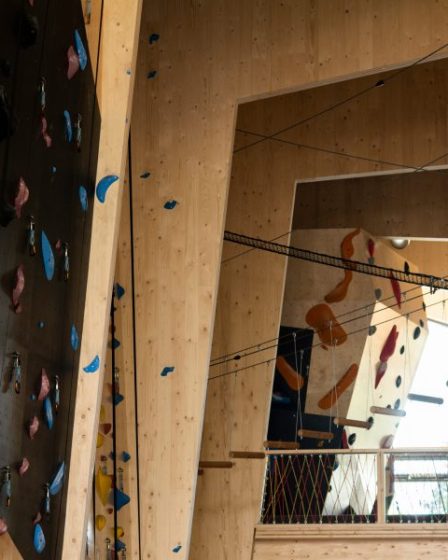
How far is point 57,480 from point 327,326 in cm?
768

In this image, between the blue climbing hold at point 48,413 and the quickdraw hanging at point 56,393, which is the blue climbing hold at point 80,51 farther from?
the blue climbing hold at point 48,413

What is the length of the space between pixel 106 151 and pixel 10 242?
1687 millimetres

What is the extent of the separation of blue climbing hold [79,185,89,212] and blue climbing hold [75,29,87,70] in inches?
23.2

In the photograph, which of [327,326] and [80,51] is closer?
[80,51]

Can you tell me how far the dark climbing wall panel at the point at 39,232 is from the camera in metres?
3.54

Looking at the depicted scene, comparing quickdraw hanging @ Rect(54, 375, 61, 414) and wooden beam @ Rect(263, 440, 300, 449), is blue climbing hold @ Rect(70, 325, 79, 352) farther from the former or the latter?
wooden beam @ Rect(263, 440, 300, 449)

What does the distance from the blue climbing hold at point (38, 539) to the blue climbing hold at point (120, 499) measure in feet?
10.6

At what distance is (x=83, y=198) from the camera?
4879mm

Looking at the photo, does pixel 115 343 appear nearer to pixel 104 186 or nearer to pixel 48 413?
pixel 104 186

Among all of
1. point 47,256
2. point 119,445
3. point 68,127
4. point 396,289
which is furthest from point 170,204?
point 396,289

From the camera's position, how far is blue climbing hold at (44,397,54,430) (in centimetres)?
424

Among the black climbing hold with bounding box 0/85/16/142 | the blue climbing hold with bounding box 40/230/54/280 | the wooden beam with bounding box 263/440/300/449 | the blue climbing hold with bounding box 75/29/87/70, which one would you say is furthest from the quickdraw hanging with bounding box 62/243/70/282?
the wooden beam with bounding box 263/440/300/449

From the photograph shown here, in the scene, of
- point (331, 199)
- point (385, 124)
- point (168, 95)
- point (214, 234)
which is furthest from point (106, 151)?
point (331, 199)

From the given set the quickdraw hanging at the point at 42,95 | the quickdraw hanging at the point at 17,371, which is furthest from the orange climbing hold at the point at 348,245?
the quickdraw hanging at the point at 17,371
